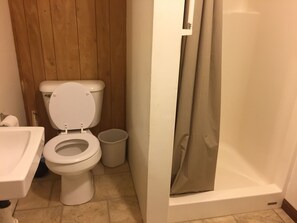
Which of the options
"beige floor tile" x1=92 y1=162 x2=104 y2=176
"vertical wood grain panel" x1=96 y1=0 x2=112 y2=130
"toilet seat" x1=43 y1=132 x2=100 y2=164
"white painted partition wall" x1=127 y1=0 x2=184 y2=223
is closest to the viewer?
"white painted partition wall" x1=127 y1=0 x2=184 y2=223

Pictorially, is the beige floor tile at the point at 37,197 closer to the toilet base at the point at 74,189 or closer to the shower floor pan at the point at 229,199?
the toilet base at the point at 74,189

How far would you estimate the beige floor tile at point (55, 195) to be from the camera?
1.87m

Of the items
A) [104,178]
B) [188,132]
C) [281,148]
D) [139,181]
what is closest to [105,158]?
[104,178]

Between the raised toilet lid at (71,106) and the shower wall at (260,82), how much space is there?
122cm

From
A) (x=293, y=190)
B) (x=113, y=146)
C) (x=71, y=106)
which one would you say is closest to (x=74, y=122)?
(x=71, y=106)

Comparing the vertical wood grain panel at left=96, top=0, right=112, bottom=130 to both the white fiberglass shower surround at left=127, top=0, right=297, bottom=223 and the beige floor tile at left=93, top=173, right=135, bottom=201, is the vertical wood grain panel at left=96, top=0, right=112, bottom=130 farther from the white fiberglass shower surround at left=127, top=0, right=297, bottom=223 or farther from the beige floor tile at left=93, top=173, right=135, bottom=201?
the beige floor tile at left=93, top=173, right=135, bottom=201

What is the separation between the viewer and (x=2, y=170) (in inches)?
41.1

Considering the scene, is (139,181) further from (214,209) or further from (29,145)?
(29,145)

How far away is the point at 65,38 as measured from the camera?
6.73 feet

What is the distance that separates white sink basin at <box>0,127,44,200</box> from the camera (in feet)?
2.76

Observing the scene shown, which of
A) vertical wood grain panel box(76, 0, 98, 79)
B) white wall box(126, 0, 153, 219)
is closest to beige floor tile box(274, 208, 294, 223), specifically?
white wall box(126, 0, 153, 219)

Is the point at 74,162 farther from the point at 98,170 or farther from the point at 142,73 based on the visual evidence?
the point at 142,73

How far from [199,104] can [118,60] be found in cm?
98

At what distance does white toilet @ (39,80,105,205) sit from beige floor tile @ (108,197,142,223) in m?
0.21
